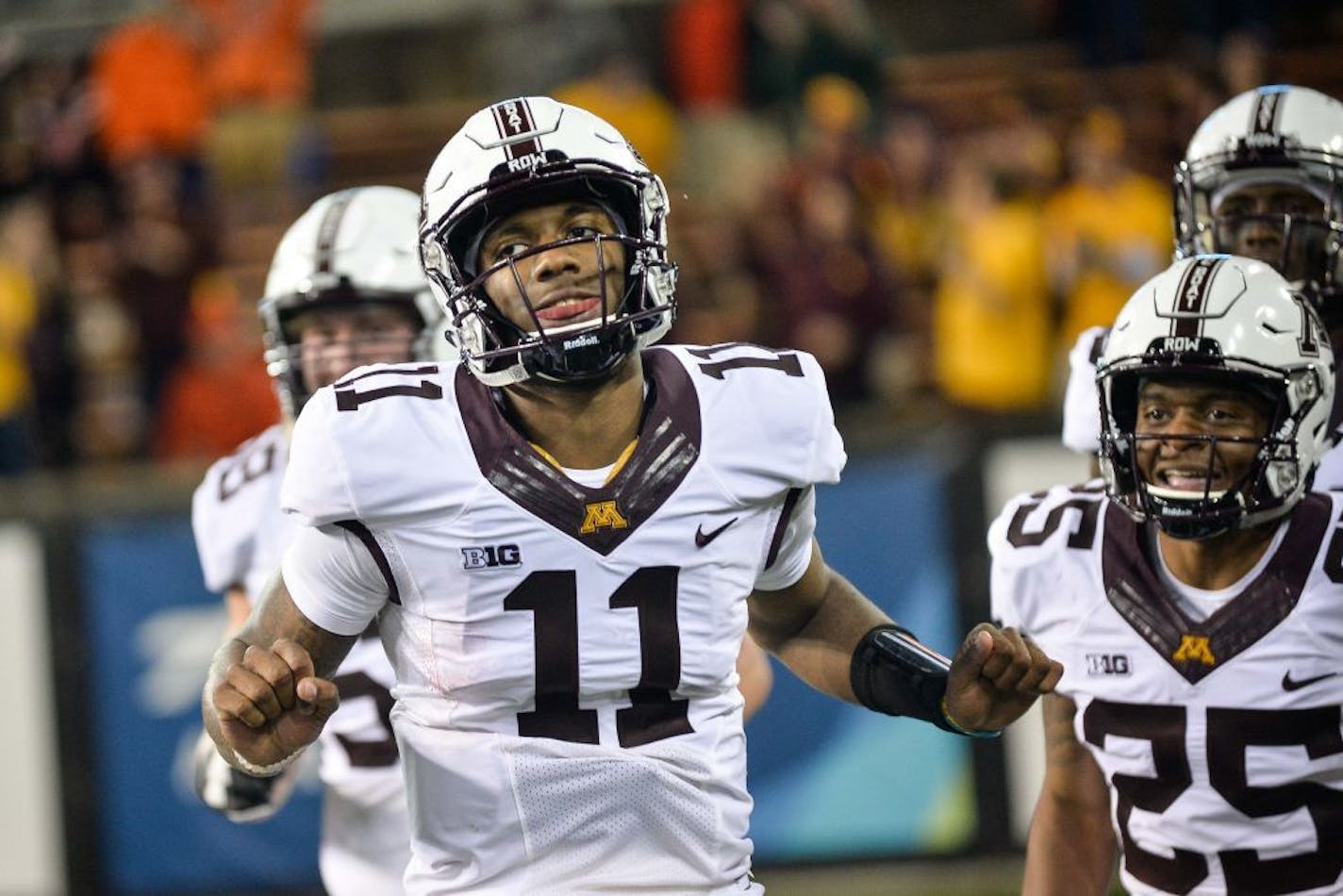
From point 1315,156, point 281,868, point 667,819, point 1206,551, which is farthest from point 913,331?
point 667,819

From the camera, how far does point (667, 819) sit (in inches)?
107

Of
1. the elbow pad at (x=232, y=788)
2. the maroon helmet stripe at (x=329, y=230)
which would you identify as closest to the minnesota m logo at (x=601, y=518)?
the elbow pad at (x=232, y=788)

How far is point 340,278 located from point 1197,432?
1.72 metres

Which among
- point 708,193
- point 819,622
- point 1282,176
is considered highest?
point 708,193

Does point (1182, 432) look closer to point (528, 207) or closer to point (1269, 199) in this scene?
point (1269, 199)

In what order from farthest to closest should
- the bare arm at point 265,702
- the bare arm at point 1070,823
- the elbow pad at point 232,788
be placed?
the elbow pad at point 232,788
the bare arm at point 1070,823
the bare arm at point 265,702

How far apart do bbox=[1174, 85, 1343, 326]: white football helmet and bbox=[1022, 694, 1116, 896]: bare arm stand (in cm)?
92

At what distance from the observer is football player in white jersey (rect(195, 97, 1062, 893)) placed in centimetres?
269

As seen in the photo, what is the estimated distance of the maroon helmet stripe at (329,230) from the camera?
3.97 metres

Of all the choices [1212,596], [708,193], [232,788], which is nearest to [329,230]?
[232,788]

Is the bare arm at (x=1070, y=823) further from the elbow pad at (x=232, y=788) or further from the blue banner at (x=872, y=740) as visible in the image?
the blue banner at (x=872, y=740)

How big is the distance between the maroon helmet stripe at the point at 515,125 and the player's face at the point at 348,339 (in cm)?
110

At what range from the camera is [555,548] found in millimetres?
2695

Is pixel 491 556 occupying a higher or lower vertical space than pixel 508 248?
lower
